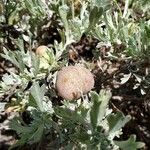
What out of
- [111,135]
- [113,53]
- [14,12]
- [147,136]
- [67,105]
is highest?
[14,12]

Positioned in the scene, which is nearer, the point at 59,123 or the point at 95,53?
the point at 59,123

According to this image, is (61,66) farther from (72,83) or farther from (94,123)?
(94,123)

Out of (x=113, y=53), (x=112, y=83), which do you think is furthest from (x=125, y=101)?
(x=113, y=53)

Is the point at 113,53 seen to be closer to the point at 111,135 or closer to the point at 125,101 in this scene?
the point at 125,101

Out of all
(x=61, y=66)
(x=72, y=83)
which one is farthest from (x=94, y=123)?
(x=61, y=66)

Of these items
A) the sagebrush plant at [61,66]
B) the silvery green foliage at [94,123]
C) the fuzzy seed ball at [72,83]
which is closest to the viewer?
the silvery green foliage at [94,123]

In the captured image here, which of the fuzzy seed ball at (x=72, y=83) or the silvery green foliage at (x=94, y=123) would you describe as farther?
the fuzzy seed ball at (x=72, y=83)
